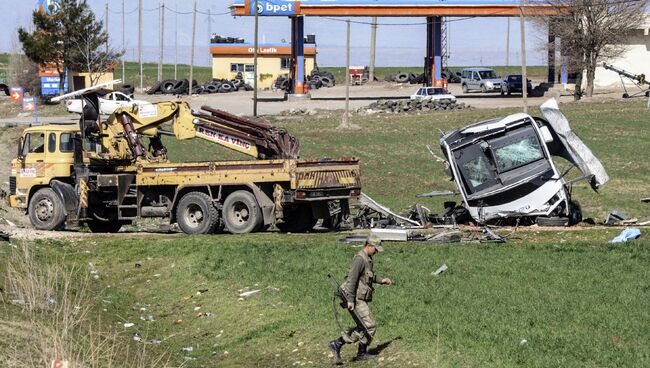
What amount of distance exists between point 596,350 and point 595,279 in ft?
13.7

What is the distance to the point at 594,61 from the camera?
6688 cm

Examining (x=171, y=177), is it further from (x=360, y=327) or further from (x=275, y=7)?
(x=275, y=7)

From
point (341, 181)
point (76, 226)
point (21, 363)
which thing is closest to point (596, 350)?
point (21, 363)

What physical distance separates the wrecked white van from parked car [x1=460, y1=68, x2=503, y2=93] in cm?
5680

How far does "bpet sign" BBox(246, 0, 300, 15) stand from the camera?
73.2 metres

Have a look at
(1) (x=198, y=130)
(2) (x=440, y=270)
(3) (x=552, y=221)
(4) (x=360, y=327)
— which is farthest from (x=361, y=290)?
(1) (x=198, y=130)

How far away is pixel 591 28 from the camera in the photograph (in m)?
66.3

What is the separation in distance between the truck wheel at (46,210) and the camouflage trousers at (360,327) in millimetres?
14233

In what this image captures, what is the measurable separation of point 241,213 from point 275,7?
51.0 meters

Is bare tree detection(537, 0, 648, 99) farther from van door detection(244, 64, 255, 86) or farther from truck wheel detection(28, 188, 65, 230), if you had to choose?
truck wheel detection(28, 188, 65, 230)

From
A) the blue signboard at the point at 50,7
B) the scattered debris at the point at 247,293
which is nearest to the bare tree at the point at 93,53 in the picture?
the blue signboard at the point at 50,7

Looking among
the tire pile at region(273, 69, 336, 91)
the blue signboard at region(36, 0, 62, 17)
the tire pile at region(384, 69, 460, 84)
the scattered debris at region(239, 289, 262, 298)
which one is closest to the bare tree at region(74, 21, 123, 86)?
the blue signboard at region(36, 0, 62, 17)

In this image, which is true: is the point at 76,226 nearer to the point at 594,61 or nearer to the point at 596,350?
the point at 596,350

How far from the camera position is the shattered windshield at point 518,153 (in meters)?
23.0
